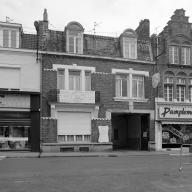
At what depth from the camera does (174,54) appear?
32.3 m

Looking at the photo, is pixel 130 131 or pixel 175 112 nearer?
pixel 175 112

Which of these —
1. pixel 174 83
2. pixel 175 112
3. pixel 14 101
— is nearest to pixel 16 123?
pixel 14 101

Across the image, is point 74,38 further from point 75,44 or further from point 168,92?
point 168,92

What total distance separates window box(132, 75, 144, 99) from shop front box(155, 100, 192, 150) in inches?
65.2

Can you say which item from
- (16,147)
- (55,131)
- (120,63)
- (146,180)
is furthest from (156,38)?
(146,180)

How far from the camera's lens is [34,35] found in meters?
28.9

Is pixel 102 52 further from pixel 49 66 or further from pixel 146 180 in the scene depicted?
pixel 146 180

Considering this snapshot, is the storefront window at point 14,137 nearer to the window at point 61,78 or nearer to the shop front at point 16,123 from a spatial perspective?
the shop front at point 16,123

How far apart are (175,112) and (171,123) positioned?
96 centimetres

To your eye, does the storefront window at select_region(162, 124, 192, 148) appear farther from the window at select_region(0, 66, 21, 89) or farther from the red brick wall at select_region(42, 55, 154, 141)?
the window at select_region(0, 66, 21, 89)

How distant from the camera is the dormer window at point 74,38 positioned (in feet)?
96.0

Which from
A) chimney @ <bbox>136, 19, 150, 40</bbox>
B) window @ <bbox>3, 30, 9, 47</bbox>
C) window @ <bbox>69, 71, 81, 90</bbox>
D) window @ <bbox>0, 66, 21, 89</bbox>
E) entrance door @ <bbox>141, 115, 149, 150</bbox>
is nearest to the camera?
window @ <bbox>0, 66, 21, 89</bbox>

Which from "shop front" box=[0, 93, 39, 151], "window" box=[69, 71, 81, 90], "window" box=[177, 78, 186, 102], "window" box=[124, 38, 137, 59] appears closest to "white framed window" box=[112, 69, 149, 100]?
"window" box=[124, 38, 137, 59]

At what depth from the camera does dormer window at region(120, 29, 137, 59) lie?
1216 inches
